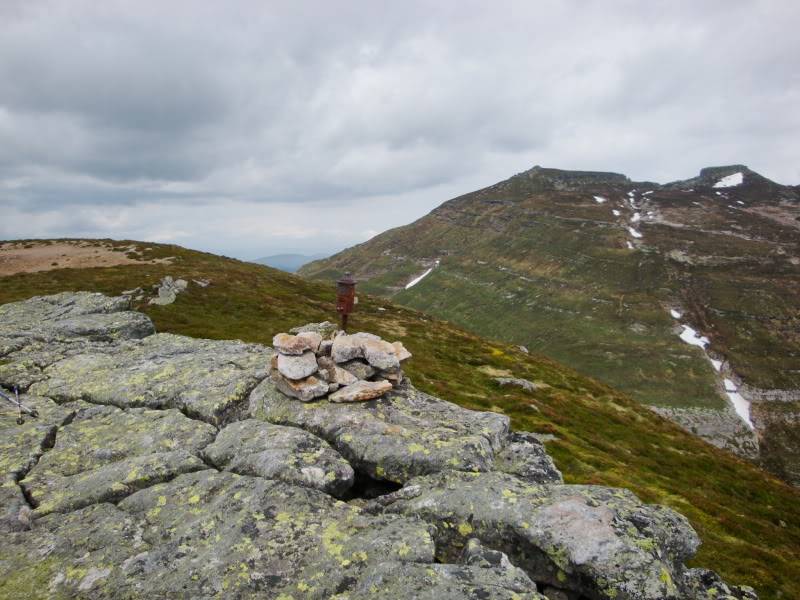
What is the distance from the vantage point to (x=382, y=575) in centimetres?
826

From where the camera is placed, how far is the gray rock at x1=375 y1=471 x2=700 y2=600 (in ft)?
28.7

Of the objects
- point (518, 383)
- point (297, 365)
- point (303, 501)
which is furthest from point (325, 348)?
point (518, 383)

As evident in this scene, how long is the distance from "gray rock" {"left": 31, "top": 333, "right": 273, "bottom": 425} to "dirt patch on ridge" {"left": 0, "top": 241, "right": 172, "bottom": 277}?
2799 inches

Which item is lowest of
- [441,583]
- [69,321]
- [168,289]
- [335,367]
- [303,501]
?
[441,583]

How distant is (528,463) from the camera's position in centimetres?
1280

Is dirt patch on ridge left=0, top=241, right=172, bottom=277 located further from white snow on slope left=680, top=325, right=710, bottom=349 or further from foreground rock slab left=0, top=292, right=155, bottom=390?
white snow on slope left=680, top=325, right=710, bottom=349

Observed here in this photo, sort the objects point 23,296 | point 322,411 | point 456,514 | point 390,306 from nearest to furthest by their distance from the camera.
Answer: point 456,514 → point 322,411 → point 23,296 → point 390,306

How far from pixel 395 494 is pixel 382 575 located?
2782 mm

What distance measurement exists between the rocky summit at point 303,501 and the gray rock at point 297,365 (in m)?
0.08

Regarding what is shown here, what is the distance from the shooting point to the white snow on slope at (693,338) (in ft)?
480

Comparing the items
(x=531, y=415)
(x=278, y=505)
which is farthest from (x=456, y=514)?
(x=531, y=415)

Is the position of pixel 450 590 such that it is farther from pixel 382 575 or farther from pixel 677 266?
pixel 677 266

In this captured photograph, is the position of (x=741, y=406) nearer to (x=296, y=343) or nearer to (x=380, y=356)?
(x=380, y=356)

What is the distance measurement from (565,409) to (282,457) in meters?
46.6
